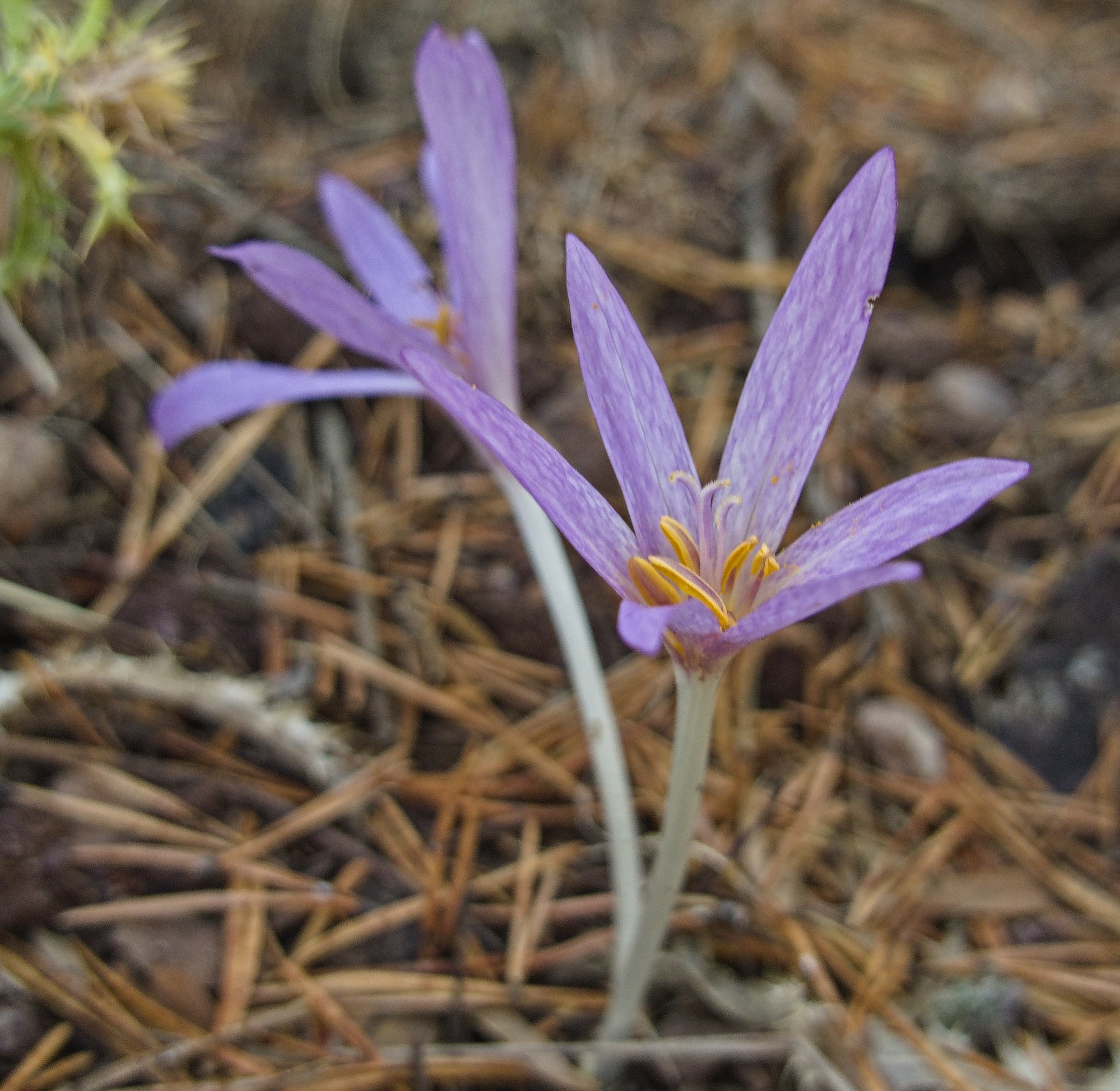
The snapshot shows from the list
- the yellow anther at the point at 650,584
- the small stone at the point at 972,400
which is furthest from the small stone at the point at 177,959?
the small stone at the point at 972,400

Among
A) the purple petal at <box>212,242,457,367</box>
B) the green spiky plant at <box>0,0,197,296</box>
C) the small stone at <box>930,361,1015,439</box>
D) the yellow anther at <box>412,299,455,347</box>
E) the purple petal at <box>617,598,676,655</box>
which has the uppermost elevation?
the green spiky plant at <box>0,0,197,296</box>

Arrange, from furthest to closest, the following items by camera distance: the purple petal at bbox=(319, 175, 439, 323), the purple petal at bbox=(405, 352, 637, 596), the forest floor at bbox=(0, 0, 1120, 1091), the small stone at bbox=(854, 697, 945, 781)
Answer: the small stone at bbox=(854, 697, 945, 781)
the purple petal at bbox=(319, 175, 439, 323)
the forest floor at bbox=(0, 0, 1120, 1091)
the purple petal at bbox=(405, 352, 637, 596)

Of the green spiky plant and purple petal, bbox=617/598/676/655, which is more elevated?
the green spiky plant

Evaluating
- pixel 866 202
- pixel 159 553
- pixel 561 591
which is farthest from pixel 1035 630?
pixel 159 553

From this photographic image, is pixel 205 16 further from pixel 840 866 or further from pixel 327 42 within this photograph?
pixel 840 866

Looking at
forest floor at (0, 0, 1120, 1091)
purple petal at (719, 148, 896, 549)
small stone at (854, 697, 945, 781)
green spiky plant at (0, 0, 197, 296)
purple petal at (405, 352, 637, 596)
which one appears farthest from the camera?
small stone at (854, 697, 945, 781)

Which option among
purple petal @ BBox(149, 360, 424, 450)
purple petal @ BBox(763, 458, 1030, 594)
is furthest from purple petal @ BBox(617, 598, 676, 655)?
purple petal @ BBox(149, 360, 424, 450)

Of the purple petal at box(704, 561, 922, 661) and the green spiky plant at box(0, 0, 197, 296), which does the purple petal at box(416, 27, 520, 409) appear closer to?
the green spiky plant at box(0, 0, 197, 296)

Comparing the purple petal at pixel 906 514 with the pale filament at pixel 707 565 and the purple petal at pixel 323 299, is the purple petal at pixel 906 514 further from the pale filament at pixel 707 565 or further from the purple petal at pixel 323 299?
the purple petal at pixel 323 299
